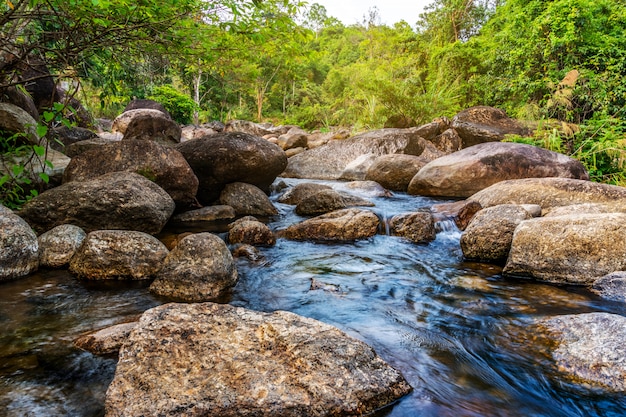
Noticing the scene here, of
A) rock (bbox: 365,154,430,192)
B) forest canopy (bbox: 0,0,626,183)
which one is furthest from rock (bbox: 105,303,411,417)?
rock (bbox: 365,154,430,192)

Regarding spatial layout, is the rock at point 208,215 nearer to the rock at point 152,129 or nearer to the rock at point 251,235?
the rock at point 251,235

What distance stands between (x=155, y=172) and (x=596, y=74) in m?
12.4

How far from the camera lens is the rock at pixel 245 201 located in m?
7.56

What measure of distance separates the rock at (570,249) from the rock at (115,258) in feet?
13.4

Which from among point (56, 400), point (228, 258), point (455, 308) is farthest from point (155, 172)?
point (455, 308)

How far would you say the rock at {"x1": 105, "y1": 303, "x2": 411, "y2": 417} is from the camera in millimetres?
1810

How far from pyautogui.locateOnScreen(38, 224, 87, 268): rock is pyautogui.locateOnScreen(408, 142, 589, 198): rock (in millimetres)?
7444

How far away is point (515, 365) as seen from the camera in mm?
2551

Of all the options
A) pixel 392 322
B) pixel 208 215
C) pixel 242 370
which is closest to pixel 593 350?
pixel 392 322

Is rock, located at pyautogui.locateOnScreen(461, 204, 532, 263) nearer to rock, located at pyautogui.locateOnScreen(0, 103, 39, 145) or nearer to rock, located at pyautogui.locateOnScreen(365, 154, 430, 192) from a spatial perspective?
Result: rock, located at pyautogui.locateOnScreen(365, 154, 430, 192)

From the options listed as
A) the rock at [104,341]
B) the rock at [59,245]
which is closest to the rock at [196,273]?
the rock at [104,341]

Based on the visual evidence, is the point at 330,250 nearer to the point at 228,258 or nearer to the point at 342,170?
the point at 228,258

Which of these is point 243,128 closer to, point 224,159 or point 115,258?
point 224,159

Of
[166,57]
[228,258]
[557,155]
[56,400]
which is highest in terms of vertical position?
[166,57]
